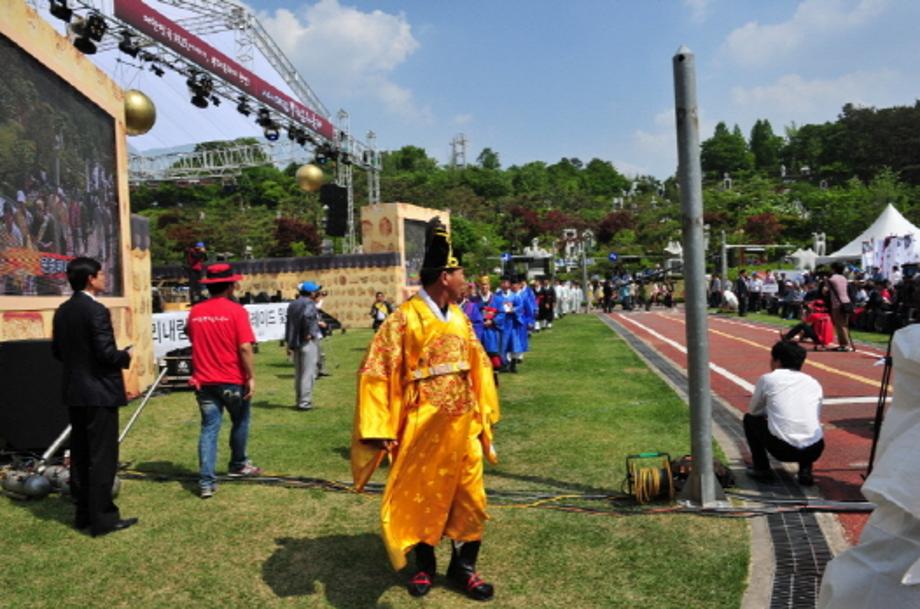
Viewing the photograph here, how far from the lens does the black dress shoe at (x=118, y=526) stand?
5.17 m

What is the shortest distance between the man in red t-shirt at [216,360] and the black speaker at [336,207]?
22849 millimetres

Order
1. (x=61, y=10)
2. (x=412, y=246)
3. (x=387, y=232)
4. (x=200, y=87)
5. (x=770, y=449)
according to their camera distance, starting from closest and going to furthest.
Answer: (x=770, y=449) < (x=61, y=10) < (x=200, y=87) < (x=387, y=232) < (x=412, y=246)

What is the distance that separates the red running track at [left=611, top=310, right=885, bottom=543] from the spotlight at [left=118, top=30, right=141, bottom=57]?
1331 centimetres

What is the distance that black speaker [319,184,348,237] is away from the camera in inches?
1131

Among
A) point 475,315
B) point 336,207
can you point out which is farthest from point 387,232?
point 475,315

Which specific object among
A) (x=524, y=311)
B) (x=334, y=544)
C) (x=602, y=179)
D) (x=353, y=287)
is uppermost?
(x=602, y=179)

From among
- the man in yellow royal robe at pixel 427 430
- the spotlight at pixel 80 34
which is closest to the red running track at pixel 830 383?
the man in yellow royal robe at pixel 427 430

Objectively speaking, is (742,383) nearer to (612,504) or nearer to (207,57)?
(612,504)

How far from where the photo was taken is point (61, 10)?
13.8 metres

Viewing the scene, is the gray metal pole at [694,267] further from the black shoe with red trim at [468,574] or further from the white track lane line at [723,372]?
the white track lane line at [723,372]

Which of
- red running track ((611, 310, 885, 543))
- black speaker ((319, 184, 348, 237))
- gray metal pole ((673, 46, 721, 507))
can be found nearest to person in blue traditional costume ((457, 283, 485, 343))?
red running track ((611, 310, 885, 543))

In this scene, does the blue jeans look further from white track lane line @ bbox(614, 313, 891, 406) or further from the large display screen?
the large display screen

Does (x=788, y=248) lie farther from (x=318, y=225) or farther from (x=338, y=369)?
(x=338, y=369)

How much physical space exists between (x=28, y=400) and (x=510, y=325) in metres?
8.17
